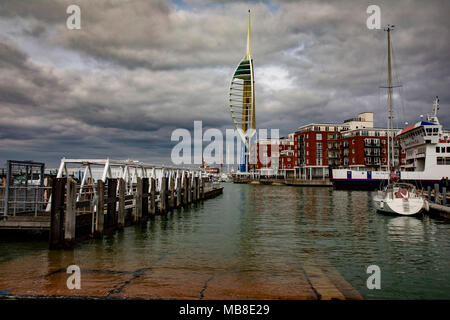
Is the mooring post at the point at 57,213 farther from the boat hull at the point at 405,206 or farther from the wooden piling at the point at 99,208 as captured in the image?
the boat hull at the point at 405,206

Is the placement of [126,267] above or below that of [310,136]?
below

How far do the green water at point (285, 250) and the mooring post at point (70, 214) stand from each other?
0.54m

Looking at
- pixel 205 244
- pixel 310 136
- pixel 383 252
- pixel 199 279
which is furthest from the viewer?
pixel 310 136

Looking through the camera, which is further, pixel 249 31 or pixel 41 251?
pixel 249 31

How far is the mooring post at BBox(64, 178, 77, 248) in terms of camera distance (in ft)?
46.4

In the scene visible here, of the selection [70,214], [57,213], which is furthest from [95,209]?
[57,213]

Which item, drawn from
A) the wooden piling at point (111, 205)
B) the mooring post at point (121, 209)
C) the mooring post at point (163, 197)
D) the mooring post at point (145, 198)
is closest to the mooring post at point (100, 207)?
the wooden piling at point (111, 205)

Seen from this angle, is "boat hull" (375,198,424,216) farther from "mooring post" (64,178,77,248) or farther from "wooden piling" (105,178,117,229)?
"mooring post" (64,178,77,248)

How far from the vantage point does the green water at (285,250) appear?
11.4m

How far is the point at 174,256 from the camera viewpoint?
1413 cm

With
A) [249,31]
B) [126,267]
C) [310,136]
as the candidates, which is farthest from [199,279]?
[249,31]

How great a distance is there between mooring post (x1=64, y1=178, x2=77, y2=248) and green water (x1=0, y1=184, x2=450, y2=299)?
1.76 feet
